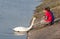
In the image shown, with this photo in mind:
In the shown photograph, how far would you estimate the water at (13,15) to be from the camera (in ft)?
55.2

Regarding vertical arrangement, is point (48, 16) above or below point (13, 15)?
below

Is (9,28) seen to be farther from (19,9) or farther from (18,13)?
(19,9)

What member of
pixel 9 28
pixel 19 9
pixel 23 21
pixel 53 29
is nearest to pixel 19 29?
pixel 9 28

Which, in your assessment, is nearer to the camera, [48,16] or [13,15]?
[48,16]

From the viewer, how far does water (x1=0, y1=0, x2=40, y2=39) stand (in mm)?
Answer: 16828

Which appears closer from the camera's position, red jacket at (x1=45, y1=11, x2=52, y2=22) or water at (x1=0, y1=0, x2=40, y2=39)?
red jacket at (x1=45, y1=11, x2=52, y2=22)

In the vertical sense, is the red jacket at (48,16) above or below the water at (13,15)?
below

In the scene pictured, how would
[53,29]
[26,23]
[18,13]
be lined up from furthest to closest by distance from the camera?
1. [18,13]
2. [26,23]
3. [53,29]

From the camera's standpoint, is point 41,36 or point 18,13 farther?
point 18,13

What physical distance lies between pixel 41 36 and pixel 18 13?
10.3 m

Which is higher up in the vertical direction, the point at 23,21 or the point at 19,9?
the point at 19,9

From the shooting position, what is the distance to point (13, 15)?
838 inches

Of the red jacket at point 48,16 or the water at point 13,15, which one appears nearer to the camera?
the red jacket at point 48,16

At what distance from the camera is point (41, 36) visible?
1187 centimetres
